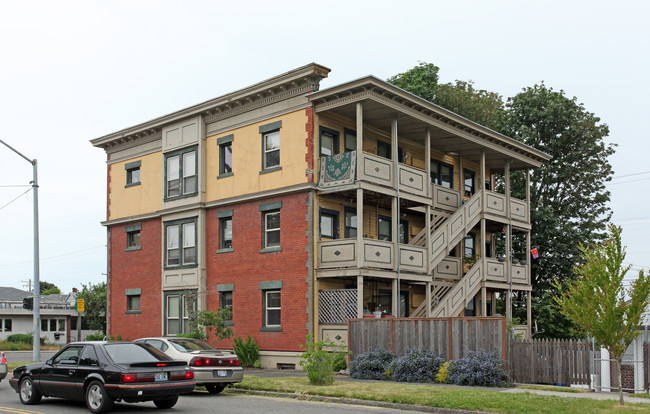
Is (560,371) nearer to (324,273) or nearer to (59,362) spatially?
(324,273)

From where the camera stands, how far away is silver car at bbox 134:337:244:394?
17.9 metres

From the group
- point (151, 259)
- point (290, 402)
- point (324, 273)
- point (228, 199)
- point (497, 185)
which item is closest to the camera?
point (290, 402)

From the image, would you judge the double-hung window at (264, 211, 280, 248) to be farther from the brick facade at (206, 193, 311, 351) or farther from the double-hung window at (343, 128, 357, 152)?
the double-hung window at (343, 128, 357, 152)

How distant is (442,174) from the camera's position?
110 feet

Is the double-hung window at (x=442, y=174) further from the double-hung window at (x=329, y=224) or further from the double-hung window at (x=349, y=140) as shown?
the double-hung window at (x=329, y=224)

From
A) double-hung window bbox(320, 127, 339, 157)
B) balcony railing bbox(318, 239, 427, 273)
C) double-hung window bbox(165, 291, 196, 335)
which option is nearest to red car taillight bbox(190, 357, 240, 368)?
balcony railing bbox(318, 239, 427, 273)

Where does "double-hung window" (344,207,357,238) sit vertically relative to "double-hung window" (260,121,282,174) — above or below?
below

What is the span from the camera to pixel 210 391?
18812mm

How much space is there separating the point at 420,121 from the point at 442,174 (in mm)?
6338

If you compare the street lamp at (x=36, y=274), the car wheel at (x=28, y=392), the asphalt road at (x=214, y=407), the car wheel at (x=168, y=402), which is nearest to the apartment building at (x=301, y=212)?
the street lamp at (x=36, y=274)

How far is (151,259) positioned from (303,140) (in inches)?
438

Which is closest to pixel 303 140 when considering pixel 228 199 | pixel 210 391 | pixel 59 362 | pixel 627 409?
pixel 228 199

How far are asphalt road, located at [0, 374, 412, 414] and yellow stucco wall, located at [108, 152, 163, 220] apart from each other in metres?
16.7

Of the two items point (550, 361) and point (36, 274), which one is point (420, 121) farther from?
point (36, 274)
